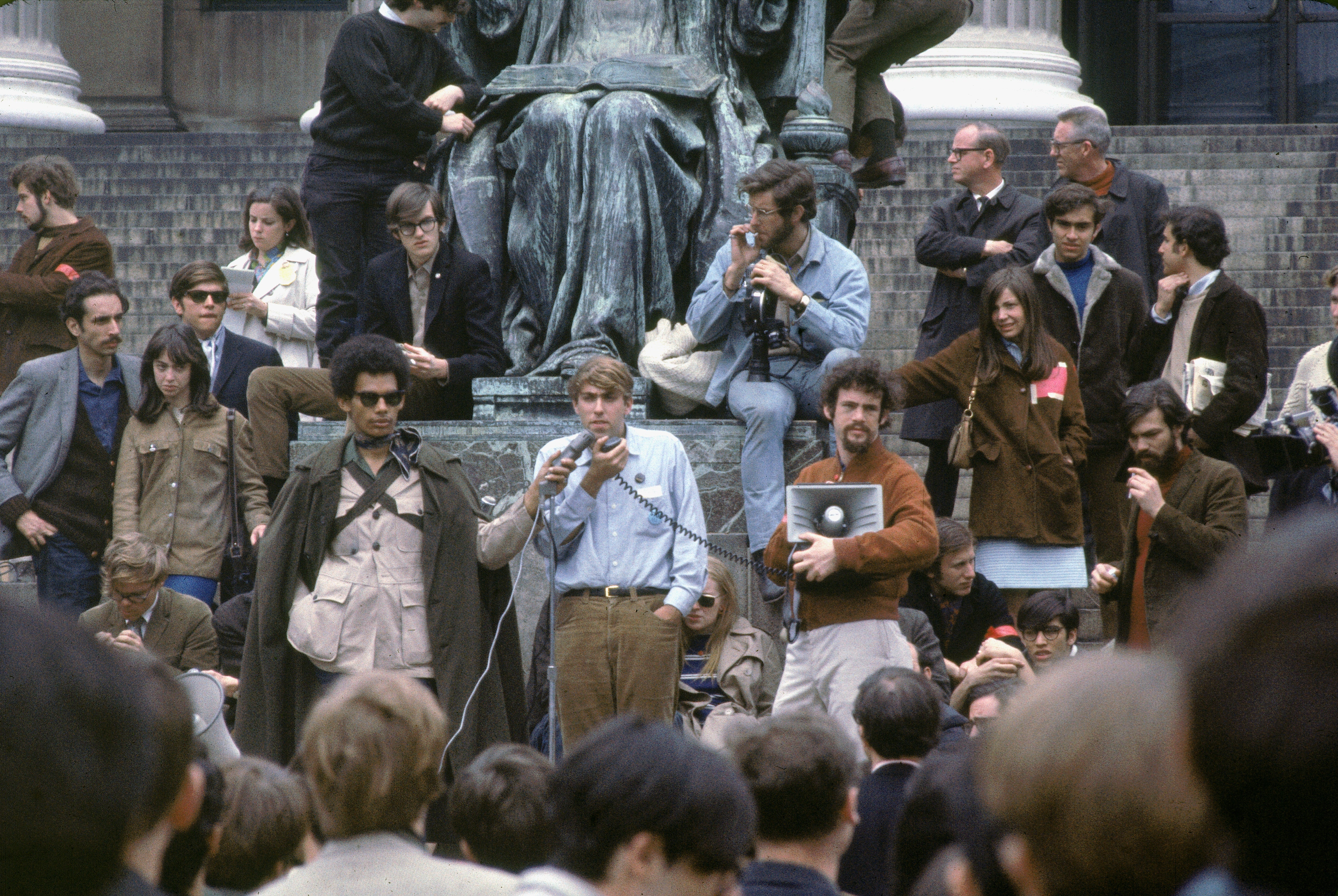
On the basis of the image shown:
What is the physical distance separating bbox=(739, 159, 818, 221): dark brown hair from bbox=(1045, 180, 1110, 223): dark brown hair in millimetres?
1100

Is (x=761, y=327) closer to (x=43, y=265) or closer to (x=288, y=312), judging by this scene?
(x=288, y=312)

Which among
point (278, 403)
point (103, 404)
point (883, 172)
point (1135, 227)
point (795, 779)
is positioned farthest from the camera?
point (883, 172)

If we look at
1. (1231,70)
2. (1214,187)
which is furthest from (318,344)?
(1231,70)

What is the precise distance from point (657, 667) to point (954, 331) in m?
2.78

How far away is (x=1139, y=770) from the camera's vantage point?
1.52 m

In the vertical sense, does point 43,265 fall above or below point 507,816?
above

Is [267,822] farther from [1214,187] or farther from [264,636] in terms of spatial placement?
[1214,187]

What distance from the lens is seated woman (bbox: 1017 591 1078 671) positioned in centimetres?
664

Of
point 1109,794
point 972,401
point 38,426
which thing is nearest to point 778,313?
point 972,401

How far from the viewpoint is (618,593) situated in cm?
621

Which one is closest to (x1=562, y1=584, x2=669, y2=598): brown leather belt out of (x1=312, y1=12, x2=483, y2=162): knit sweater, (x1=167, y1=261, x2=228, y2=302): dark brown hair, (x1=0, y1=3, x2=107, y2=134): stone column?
(x1=312, y1=12, x2=483, y2=162): knit sweater

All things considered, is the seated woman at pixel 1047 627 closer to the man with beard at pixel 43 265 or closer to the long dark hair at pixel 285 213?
the long dark hair at pixel 285 213

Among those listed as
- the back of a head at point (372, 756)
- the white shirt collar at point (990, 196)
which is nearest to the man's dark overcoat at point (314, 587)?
the back of a head at point (372, 756)

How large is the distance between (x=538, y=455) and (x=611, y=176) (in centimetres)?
152
